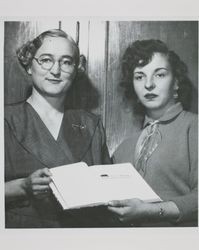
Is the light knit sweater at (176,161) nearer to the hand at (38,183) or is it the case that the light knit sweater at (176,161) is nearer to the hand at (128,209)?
the hand at (128,209)

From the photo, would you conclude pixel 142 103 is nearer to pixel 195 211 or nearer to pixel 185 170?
pixel 185 170

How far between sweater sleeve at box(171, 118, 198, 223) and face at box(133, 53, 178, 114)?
0.15 m

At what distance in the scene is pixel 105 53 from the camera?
1.67 metres

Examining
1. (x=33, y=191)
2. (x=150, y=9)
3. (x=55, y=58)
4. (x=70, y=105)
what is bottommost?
(x=33, y=191)

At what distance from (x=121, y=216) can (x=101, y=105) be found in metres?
0.45

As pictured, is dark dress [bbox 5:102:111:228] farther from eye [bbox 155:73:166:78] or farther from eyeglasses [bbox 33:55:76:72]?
eye [bbox 155:73:166:78]

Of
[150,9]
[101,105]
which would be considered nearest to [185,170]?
[101,105]

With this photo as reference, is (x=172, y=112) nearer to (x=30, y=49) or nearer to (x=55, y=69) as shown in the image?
(x=55, y=69)

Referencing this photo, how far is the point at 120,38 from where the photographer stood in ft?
5.46

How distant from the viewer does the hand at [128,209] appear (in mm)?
1636

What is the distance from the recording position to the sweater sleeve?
5.40ft

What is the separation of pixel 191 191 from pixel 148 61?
0.55 meters

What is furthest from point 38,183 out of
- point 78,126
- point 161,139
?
point 161,139

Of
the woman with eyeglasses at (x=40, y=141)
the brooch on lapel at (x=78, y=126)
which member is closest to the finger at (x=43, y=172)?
the woman with eyeglasses at (x=40, y=141)
